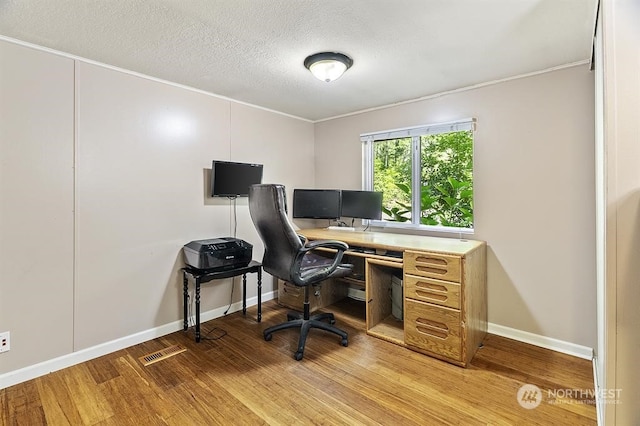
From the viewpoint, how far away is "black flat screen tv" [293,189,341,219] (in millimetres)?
3588

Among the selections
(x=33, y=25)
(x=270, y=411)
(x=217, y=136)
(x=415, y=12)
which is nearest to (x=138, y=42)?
(x=33, y=25)

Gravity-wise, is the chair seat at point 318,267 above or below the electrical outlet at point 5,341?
above

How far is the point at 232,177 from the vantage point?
10.1ft

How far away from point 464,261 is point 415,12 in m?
1.60

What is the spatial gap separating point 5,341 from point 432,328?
9.41ft

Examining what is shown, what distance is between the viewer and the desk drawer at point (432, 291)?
88.5 inches

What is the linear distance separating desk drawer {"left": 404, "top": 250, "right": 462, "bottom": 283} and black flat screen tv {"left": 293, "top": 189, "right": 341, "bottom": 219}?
1277mm

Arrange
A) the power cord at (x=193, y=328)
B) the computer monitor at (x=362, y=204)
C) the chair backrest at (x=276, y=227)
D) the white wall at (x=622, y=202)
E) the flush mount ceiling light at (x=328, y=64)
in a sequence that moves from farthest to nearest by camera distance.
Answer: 1. the computer monitor at (x=362, y=204)
2. the power cord at (x=193, y=328)
3. the chair backrest at (x=276, y=227)
4. the flush mount ceiling light at (x=328, y=64)
5. the white wall at (x=622, y=202)

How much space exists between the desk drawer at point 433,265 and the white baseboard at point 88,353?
1940 mm

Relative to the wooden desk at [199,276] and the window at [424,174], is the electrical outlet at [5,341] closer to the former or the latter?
the wooden desk at [199,276]

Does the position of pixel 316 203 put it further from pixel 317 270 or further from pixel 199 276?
pixel 199 276

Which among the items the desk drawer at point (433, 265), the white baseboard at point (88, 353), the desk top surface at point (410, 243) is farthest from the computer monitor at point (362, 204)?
the white baseboard at point (88, 353)

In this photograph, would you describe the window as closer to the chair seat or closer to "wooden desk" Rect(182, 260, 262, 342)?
the chair seat

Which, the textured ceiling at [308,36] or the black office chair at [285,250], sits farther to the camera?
the black office chair at [285,250]
